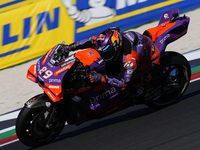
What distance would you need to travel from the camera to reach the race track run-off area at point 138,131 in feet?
15.4

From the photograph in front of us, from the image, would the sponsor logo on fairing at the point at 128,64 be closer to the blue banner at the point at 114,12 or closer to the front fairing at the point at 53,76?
the front fairing at the point at 53,76

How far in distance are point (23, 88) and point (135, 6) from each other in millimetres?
3980

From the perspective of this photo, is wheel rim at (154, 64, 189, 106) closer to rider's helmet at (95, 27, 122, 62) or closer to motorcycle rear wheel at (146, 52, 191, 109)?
motorcycle rear wheel at (146, 52, 191, 109)

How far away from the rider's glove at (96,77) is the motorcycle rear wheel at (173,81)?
4.01 ft

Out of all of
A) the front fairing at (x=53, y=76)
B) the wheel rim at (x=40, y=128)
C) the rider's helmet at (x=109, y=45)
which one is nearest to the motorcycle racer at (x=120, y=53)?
the rider's helmet at (x=109, y=45)

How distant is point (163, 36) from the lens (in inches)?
221

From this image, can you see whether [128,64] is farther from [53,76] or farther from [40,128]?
[40,128]

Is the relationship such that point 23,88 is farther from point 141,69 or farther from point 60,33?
point 141,69

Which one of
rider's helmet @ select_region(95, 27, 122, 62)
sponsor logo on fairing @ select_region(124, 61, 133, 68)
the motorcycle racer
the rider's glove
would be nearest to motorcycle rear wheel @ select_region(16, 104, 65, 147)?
the rider's glove

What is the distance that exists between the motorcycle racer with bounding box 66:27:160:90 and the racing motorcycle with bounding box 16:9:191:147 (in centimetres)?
15

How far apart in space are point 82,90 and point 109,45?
73cm

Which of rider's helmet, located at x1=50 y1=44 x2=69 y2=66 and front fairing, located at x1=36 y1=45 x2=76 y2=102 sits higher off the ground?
rider's helmet, located at x1=50 y1=44 x2=69 y2=66

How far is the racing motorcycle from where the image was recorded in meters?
4.75

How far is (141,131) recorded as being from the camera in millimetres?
5129
